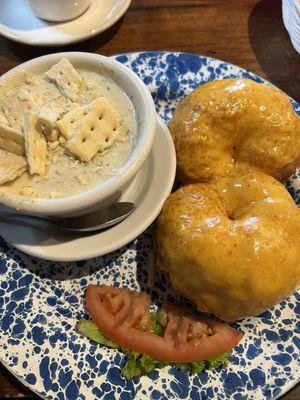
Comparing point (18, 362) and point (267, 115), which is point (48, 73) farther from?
point (18, 362)

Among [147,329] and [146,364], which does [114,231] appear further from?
[146,364]

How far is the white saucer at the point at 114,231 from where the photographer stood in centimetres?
173

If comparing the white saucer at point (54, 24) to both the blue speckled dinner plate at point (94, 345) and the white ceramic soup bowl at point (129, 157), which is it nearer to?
the white ceramic soup bowl at point (129, 157)

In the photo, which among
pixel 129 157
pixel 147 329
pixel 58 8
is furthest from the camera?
pixel 58 8

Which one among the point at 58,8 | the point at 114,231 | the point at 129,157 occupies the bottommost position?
the point at 114,231

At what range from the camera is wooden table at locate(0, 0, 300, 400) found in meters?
2.58

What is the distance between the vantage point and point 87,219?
178 centimetres

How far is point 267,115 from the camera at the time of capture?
1816mm

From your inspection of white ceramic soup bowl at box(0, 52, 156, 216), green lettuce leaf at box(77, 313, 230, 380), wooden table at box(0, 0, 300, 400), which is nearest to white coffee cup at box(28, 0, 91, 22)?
wooden table at box(0, 0, 300, 400)

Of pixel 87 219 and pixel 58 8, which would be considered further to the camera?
pixel 58 8

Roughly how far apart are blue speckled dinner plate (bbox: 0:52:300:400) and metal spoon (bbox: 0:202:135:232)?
0.21 meters

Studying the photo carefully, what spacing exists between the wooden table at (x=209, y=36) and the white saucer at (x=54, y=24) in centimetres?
9

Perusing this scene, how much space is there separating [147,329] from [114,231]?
0.41 metres

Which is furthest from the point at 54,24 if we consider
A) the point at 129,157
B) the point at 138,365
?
the point at 138,365
